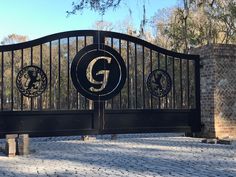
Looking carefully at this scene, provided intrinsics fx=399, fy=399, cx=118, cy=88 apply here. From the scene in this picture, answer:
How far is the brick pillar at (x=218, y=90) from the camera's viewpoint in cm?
1115

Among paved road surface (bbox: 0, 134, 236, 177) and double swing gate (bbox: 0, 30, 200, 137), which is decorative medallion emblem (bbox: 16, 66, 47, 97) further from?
paved road surface (bbox: 0, 134, 236, 177)

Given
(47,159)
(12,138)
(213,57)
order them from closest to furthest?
(47,159) → (12,138) → (213,57)

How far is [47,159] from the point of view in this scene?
307 inches

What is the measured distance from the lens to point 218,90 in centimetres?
1126

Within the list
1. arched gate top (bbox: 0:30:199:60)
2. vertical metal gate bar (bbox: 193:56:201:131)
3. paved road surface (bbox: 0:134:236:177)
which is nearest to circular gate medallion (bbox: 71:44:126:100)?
arched gate top (bbox: 0:30:199:60)

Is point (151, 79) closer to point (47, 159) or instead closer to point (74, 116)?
point (74, 116)

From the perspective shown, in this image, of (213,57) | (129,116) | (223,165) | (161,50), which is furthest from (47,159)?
(213,57)

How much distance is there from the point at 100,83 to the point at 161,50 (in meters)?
1.83

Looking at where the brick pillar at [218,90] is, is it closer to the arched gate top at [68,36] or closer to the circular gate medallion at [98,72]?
the arched gate top at [68,36]

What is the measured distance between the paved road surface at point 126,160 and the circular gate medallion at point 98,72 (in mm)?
1369

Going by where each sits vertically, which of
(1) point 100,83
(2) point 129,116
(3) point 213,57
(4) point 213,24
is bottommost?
(2) point 129,116

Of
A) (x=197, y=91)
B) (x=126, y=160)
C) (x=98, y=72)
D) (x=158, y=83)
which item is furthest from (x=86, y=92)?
(x=197, y=91)

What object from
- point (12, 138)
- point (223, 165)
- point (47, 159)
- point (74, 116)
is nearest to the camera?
point (223, 165)

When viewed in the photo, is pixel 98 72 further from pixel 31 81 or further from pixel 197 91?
pixel 197 91
